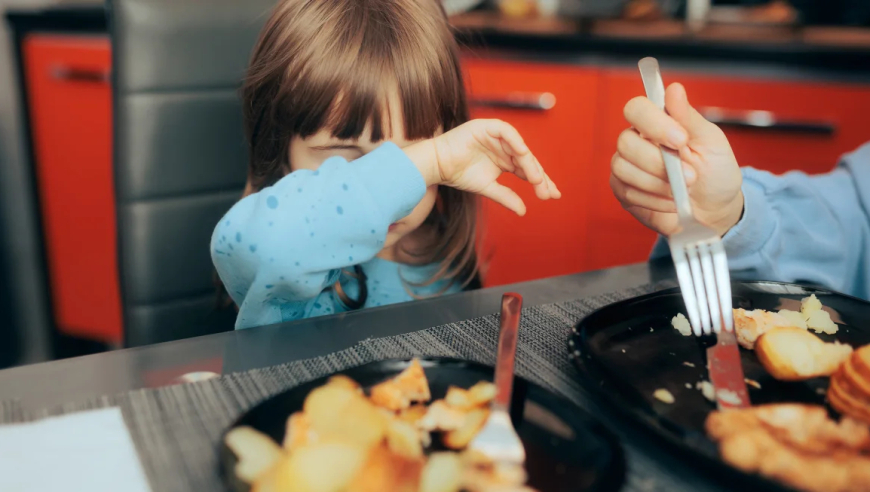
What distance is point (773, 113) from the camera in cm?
163

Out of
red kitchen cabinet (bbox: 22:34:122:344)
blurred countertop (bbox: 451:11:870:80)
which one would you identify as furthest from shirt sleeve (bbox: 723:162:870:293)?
red kitchen cabinet (bbox: 22:34:122:344)

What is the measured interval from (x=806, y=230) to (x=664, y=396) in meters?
0.49

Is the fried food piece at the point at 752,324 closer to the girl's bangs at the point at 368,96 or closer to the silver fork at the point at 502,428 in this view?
the silver fork at the point at 502,428

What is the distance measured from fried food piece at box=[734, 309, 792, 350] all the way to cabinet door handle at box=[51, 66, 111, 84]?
1.83 metres

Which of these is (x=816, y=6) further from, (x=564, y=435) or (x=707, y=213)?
(x=564, y=435)

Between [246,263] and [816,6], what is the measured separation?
5.76 feet

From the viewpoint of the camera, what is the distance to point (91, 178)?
201 cm

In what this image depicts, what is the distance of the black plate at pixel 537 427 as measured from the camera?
0.40m

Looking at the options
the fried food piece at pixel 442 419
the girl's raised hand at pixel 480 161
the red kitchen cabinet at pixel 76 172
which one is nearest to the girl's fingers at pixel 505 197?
the girl's raised hand at pixel 480 161

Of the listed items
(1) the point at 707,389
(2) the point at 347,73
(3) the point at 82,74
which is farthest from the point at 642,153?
(3) the point at 82,74

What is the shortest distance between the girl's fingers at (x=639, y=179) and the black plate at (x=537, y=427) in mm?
297

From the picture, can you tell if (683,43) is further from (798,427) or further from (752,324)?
(798,427)

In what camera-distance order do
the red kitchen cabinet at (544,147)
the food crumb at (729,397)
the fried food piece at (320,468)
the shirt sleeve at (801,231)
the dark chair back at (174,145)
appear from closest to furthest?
the fried food piece at (320,468)
the food crumb at (729,397)
the shirt sleeve at (801,231)
the dark chair back at (174,145)
the red kitchen cabinet at (544,147)

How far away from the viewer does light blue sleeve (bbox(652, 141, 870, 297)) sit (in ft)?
2.66
